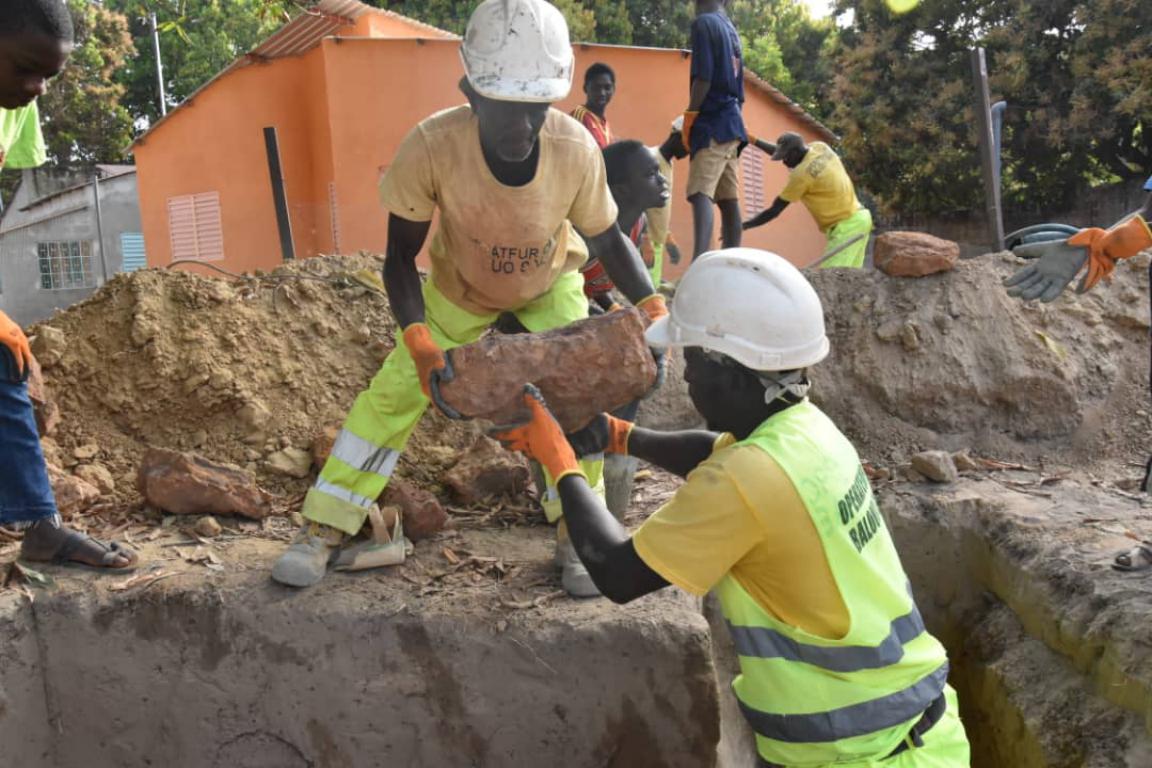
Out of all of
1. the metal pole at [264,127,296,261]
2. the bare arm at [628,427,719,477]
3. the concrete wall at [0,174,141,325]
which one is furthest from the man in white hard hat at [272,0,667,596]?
the concrete wall at [0,174,141,325]

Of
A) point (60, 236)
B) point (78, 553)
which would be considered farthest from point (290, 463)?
point (60, 236)

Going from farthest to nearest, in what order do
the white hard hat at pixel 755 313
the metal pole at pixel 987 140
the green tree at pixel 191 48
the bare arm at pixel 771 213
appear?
the green tree at pixel 191 48 < the bare arm at pixel 771 213 < the metal pole at pixel 987 140 < the white hard hat at pixel 755 313

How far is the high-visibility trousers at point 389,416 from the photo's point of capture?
3.11 meters

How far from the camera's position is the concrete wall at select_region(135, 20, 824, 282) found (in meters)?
9.94

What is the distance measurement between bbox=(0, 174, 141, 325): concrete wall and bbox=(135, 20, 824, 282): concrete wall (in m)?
5.35

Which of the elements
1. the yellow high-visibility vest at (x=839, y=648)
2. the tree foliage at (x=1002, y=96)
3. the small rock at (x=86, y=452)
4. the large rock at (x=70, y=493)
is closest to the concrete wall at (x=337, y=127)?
the tree foliage at (x=1002, y=96)

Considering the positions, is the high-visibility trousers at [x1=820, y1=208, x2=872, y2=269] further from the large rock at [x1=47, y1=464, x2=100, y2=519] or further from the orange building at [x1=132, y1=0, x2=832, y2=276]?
the large rock at [x1=47, y1=464, x2=100, y2=519]

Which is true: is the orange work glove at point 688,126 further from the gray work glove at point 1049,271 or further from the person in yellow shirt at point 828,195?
the gray work glove at point 1049,271

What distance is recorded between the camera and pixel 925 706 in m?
1.99

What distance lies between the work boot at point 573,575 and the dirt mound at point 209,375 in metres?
1.23

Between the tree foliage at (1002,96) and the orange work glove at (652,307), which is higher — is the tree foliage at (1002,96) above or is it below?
above

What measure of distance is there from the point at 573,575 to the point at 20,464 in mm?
2018

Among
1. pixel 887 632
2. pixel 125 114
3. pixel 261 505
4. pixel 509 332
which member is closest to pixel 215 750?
pixel 261 505

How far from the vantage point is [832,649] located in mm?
1923
